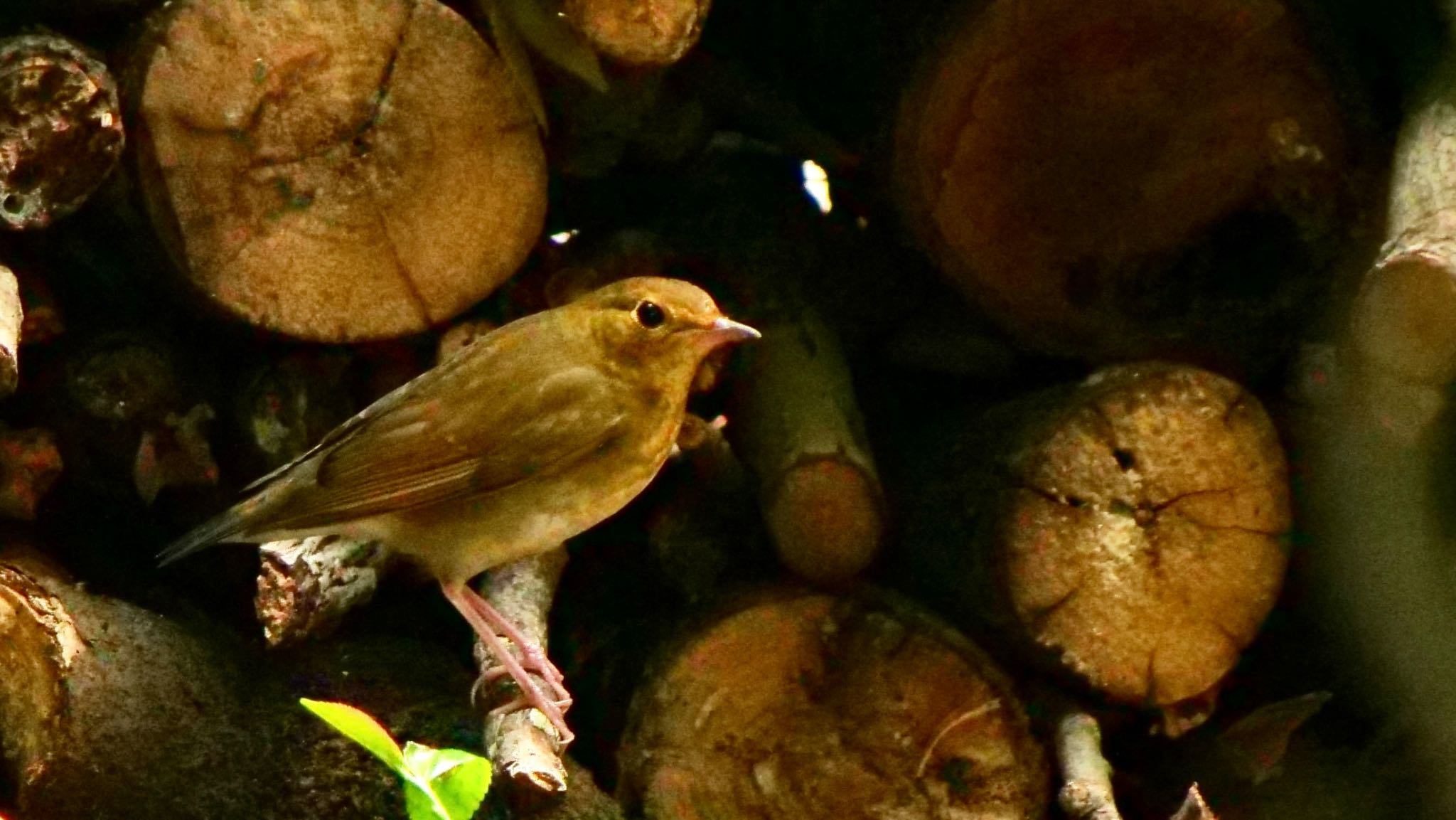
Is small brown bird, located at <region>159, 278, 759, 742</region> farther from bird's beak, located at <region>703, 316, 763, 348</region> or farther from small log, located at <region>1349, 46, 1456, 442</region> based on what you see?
small log, located at <region>1349, 46, 1456, 442</region>

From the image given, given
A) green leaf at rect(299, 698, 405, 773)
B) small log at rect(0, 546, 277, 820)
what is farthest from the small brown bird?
green leaf at rect(299, 698, 405, 773)

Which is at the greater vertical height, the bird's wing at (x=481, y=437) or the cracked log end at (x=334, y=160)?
the cracked log end at (x=334, y=160)

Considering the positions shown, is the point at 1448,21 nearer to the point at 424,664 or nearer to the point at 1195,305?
the point at 1195,305

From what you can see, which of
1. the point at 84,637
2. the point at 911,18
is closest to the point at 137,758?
the point at 84,637

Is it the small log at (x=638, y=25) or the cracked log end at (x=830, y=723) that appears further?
the cracked log end at (x=830, y=723)

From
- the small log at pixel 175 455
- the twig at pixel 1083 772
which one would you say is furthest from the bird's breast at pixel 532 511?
the twig at pixel 1083 772

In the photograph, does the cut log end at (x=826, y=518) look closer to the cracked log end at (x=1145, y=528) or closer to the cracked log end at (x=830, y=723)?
the cracked log end at (x=830, y=723)

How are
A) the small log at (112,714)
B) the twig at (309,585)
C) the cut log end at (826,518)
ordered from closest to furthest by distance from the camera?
the small log at (112,714) → the twig at (309,585) → the cut log end at (826,518)

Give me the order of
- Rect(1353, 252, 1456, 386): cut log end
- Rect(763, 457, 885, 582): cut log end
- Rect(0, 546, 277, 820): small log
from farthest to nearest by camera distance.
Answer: Rect(763, 457, 885, 582): cut log end → Rect(0, 546, 277, 820): small log → Rect(1353, 252, 1456, 386): cut log end
